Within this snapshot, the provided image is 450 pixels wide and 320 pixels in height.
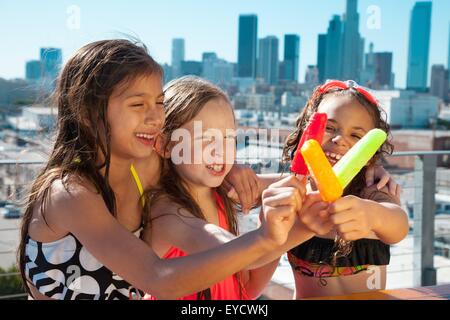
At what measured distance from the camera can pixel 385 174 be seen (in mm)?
1210

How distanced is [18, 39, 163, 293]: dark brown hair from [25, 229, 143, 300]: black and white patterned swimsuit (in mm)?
65

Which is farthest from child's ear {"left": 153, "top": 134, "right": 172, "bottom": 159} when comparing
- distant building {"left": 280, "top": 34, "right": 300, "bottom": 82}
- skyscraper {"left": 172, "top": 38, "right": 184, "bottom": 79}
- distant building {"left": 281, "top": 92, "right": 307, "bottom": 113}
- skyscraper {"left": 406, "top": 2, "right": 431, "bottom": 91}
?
skyscraper {"left": 406, "top": 2, "right": 431, "bottom": 91}

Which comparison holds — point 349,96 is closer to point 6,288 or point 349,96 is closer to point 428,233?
point 428,233

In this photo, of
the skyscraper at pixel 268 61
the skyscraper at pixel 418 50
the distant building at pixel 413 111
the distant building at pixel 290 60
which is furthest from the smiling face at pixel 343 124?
the skyscraper at pixel 418 50

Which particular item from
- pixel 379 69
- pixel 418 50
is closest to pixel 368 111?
pixel 379 69

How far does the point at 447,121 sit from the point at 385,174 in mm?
63165

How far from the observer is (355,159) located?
2.32ft

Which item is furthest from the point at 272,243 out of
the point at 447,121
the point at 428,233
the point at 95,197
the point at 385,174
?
the point at 447,121

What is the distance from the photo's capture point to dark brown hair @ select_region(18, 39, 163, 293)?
965 millimetres

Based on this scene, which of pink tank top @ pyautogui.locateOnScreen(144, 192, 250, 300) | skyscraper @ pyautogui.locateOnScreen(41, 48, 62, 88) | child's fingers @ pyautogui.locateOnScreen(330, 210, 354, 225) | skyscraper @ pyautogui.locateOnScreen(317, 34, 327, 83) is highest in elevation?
skyscraper @ pyautogui.locateOnScreen(317, 34, 327, 83)

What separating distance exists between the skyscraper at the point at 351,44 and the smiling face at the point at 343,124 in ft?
156

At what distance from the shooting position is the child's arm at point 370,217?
763mm

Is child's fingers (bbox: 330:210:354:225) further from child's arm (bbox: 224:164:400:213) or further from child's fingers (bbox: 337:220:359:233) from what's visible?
child's arm (bbox: 224:164:400:213)
